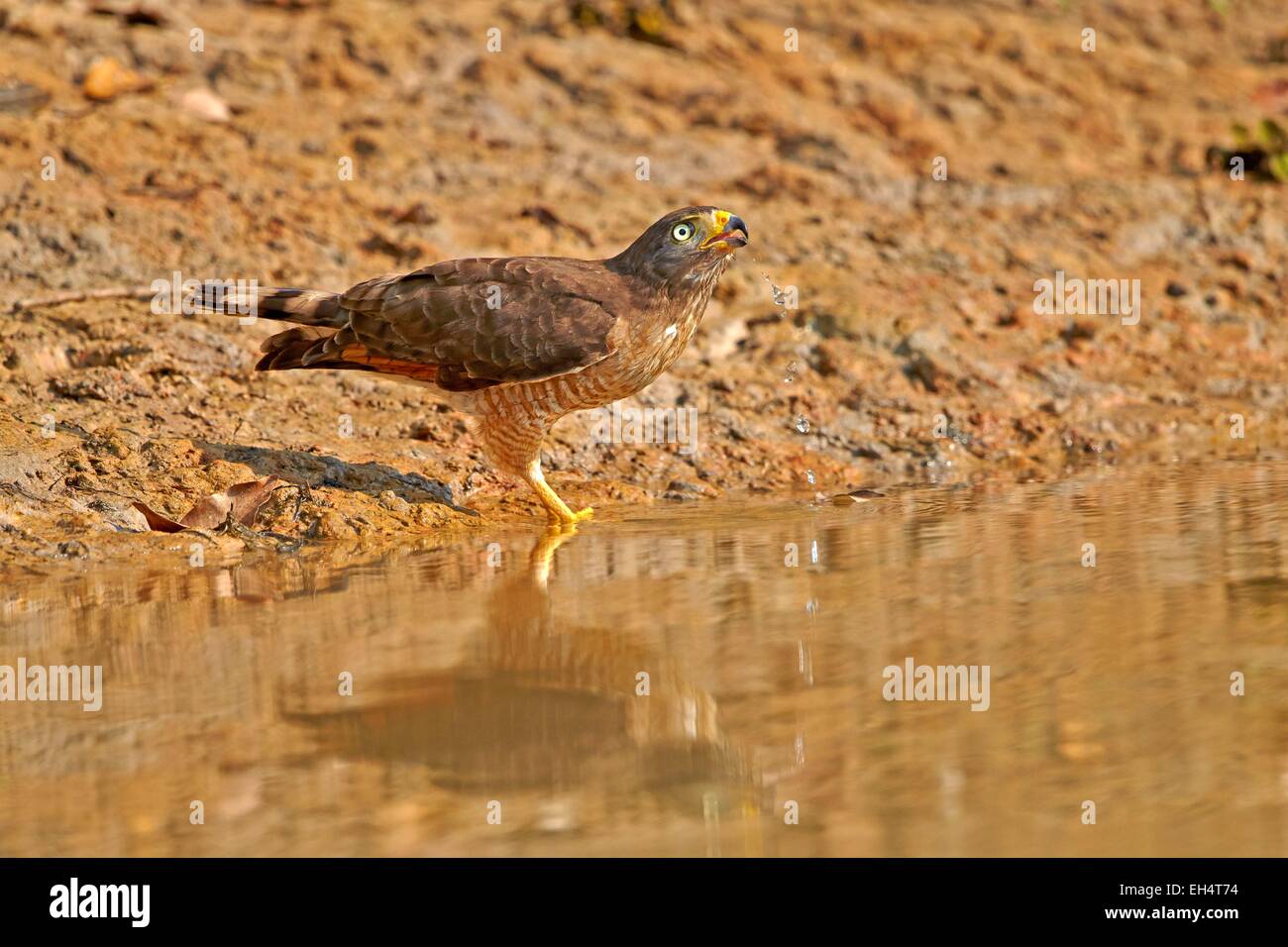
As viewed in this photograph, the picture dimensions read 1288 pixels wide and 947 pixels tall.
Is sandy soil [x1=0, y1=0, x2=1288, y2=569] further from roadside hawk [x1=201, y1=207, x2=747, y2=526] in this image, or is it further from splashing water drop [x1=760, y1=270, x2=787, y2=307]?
roadside hawk [x1=201, y1=207, x2=747, y2=526]

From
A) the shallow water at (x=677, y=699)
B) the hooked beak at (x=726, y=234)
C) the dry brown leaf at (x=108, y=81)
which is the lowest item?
the shallow water at (x=677, y=699)

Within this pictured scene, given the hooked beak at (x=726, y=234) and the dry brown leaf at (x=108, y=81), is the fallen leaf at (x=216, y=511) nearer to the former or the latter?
the hooked beak at (x=726, y=234)

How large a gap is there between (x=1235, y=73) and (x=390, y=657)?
10.6 m

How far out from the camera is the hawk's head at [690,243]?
5828mm

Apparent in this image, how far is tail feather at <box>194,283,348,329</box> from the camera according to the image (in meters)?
6.11

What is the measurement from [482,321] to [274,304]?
919 millimetres

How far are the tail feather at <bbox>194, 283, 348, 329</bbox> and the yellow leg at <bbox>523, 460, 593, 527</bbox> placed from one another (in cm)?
98

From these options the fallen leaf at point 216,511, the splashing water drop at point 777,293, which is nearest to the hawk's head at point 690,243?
the fallen leaf at point 216,511

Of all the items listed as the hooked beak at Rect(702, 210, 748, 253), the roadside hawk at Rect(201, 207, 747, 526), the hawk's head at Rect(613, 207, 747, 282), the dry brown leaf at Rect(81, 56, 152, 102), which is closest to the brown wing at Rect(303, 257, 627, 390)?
the roadside hawk at Rect(201, 207, 747, 526)

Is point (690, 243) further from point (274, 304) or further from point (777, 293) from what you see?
point (777, 293)

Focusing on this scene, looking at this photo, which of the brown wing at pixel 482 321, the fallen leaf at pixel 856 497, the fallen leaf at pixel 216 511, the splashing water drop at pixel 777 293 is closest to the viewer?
the fallen leaf at pixel 216 511

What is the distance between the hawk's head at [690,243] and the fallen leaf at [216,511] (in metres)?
1.70

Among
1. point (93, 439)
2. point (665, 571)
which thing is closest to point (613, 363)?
point (665, 571)

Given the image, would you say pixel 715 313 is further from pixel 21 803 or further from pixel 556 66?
pixel 21 803
